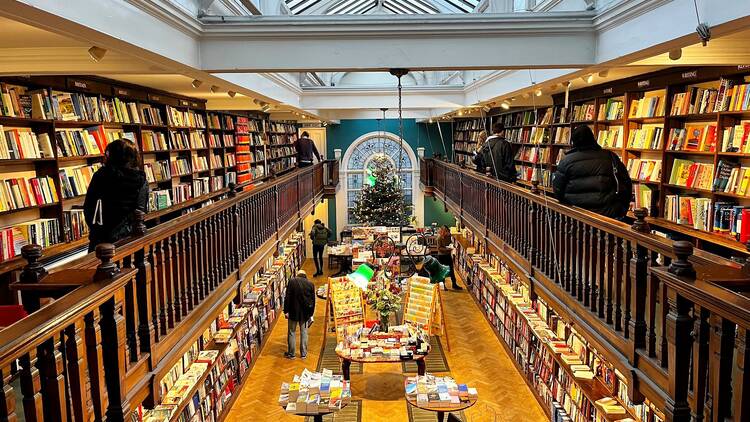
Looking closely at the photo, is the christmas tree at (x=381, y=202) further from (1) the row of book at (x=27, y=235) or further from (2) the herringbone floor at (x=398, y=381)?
(1) the row of book at (x=27, y=235)

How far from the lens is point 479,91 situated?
27.6ft

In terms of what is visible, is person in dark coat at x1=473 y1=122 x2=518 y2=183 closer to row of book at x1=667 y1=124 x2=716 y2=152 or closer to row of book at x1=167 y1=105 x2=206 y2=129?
row of book at x1=667 y1=124 x2=716 y2=152

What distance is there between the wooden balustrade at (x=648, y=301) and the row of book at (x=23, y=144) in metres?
4.09

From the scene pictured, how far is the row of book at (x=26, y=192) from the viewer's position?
4.21m

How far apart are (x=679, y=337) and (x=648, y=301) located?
0.59 meters

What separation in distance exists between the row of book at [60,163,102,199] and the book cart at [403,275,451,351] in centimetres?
518

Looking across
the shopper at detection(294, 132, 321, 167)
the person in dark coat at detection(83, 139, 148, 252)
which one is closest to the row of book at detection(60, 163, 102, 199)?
the person in dark coat at detection(83, 139, 148, 252)

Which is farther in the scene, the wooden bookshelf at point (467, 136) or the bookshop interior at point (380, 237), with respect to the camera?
the wooden bookshelf at point (467, 136)

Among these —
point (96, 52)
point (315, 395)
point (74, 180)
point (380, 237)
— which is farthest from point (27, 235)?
point (380, 237)

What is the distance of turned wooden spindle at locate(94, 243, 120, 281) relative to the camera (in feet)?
8.09

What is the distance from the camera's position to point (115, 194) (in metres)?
3.57

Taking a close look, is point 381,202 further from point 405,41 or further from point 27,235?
point 27,235

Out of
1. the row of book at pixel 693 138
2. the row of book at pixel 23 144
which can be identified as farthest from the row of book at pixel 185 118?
the row of book at pixel 693 138

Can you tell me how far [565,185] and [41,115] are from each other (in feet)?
13.8
